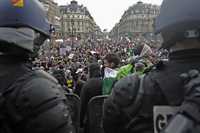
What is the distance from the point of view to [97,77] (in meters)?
6.87

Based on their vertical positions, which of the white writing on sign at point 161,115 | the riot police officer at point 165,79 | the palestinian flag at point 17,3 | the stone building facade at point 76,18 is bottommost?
the white writing on sign at point 161,115

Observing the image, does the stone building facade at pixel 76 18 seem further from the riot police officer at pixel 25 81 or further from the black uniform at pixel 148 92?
the black uniform at pixel 148 92

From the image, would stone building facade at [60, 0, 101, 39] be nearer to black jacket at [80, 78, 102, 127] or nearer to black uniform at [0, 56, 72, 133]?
black jacket at [80, 78, 102, 127]

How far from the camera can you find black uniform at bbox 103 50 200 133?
2.52m

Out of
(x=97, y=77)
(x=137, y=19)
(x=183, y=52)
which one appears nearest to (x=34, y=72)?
(x=183, y=52)

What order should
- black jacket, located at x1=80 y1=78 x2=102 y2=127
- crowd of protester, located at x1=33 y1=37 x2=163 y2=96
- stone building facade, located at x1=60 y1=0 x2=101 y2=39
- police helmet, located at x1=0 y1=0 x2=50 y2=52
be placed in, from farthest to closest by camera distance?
stone building facade, located at x1=60 y1=0 x2=101 y2=39 → crowd of protester, located at x1=33 y1=37 x2=163 y2=96 → black jacket, located at x1=80 y1=78 x2=102 y2=127 → police helmet, located at x1=0 y1=0 x2=50 y2=52

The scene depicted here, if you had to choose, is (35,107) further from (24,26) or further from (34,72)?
(24,26)

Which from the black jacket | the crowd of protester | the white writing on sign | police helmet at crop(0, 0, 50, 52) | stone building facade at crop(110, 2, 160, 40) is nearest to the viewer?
the white writing on sign

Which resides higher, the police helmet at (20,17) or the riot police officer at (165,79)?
the police helmet at (20,17)

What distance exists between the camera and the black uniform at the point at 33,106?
2484 mm

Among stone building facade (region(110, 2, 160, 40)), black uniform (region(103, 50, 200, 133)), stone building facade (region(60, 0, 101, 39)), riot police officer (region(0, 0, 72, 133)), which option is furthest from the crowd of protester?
stone building facade (region(110, 2, 160, 40))

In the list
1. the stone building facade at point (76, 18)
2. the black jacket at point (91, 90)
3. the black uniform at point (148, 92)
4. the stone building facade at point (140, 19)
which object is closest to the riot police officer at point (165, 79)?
the black uniform at point (148, 92)

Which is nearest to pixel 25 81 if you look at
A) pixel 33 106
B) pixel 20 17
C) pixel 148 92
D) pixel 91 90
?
pixel 33 106

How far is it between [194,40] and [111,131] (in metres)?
0.68
